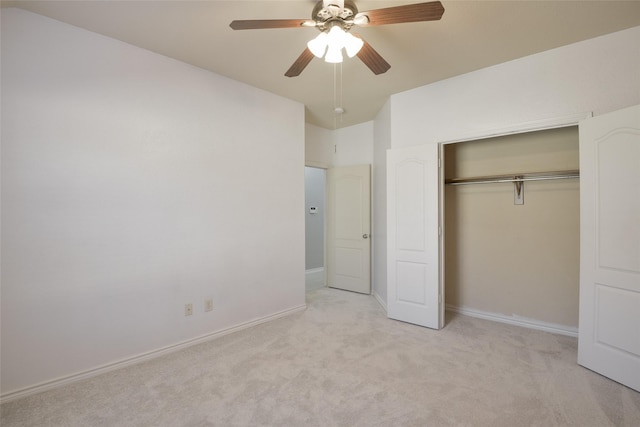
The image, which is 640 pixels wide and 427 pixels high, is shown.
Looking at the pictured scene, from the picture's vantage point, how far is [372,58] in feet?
6.59

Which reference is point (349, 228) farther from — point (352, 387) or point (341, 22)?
point (341, 22)

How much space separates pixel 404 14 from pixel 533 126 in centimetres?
189

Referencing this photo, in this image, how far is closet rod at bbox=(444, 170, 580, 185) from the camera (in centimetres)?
300

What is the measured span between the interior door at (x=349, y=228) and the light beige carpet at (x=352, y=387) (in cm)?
171

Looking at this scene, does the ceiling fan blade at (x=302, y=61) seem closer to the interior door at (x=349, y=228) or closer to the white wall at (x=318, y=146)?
the white wall at (x=318, y=146)

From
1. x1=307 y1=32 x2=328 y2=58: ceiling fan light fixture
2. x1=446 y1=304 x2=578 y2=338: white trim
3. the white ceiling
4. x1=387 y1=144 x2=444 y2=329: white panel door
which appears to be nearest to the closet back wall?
x1=446 y1=304 x2=578 y2=338: white trim

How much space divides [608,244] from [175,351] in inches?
146

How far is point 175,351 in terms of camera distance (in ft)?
9.09

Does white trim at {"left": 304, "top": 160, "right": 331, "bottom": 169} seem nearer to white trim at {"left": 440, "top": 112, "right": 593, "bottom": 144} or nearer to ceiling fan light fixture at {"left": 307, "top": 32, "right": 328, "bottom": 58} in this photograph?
white trim at {"left": 440, "top": 112, "right": 593, "bottom": 144}

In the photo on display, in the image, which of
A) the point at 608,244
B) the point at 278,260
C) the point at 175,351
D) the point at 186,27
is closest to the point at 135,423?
the point at 175,351

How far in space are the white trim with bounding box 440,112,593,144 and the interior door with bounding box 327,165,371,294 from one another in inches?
69.7

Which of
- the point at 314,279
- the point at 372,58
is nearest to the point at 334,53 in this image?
the point at 372,58

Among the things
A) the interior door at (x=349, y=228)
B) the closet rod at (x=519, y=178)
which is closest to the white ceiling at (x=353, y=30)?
the closet rod at (x=519, y=178)

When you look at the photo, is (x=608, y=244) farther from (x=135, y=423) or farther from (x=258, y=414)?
(x=135, y=423)
